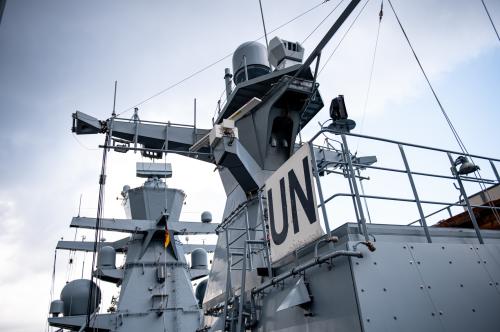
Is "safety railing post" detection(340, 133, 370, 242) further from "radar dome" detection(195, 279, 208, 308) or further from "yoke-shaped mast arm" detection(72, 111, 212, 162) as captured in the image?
"radar dome" detection(195, 279, 208, 308)

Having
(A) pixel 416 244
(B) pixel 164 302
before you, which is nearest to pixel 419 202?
(A) pixel 416 244

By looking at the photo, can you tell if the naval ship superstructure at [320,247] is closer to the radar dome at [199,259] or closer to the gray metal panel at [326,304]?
the gray metal panel at [326,304]

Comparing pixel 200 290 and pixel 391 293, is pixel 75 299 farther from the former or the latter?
pixel 391 293

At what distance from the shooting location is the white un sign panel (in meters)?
3.42

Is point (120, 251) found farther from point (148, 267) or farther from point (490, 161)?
point (490, 161)

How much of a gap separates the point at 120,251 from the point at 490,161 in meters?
18.2

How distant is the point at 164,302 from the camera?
49.3 feet

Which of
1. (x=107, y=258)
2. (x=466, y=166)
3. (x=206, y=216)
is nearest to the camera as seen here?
(x=466, y=166)

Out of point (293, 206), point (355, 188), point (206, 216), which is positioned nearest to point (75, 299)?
point (206, 216)

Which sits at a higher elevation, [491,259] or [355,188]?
[355,188]

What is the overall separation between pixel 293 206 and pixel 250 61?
20.5ft

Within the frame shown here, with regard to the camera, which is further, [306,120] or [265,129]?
[306,120]

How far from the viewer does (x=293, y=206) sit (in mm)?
3727

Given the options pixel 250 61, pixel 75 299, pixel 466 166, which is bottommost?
pixel 466 166
